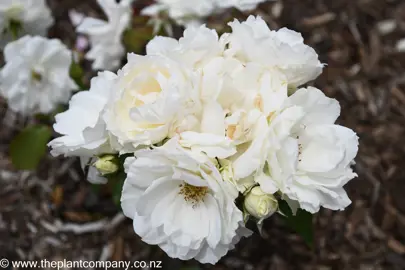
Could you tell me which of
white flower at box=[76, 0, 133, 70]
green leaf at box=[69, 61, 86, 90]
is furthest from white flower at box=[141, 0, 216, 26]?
green leaf at box=[69, 61, 86, 90]

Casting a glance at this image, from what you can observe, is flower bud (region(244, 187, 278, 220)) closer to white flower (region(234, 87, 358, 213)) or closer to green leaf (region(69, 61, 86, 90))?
white flower (region(234, 87, 358, 213))

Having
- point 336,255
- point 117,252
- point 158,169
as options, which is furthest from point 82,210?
point 158,169

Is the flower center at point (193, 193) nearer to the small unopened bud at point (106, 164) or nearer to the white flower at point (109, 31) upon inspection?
the small unopened bud at point (106, 164)

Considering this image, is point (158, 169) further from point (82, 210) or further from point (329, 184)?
point (82, 210)

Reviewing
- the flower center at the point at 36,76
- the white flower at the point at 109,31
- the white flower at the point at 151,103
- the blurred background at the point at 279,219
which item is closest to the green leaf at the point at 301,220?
the white flower at the point at 151,103

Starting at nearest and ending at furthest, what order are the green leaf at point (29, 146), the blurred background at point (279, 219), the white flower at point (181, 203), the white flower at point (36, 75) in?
the white flower at point (181, 203), the white flower at point (36, 75), the green leaf at point (29, 146), the blurred background at point (279, 219)
